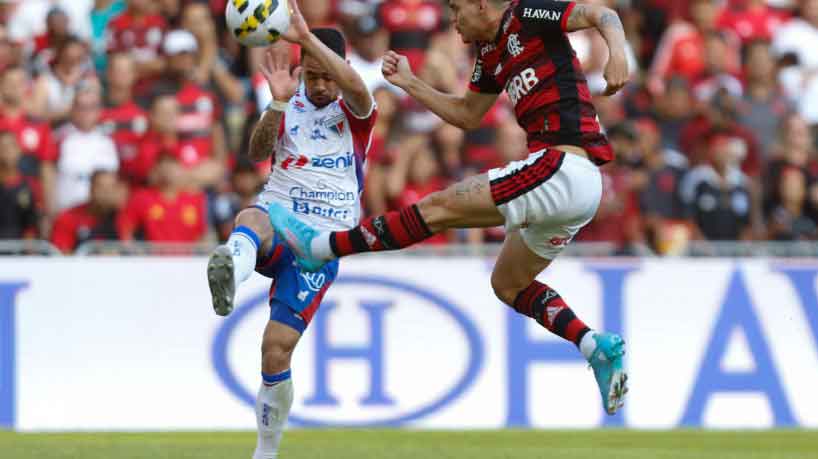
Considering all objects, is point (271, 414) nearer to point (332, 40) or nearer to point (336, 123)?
point (336, 123)

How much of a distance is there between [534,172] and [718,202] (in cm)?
701

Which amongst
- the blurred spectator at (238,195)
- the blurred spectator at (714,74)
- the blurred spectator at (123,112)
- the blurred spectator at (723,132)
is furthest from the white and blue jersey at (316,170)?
the blurred spectator at (714,74)

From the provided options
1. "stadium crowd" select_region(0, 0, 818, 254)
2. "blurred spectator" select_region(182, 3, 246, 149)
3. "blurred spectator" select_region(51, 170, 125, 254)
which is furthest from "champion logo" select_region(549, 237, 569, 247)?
"blurred spectator" select_region(182, 3, 246, 149)

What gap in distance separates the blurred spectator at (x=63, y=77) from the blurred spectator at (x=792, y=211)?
6865 mm

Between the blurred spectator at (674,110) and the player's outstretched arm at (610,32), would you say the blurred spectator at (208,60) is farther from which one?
the player's outstretched arm at (610,32)

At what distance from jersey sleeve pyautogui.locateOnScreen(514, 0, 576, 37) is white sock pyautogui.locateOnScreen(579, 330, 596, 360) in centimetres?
178

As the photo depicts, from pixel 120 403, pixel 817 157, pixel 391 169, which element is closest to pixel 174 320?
pixel 120 403

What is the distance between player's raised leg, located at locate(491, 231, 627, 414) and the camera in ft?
30.1

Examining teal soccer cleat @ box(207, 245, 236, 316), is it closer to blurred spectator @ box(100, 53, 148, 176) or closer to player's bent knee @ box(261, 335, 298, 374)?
player's bent knee @ box(261, 335, 298, 374)

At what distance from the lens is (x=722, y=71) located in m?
17.5

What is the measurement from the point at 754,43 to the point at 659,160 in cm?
254

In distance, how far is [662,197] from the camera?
15.6 metres

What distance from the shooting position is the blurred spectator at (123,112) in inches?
596

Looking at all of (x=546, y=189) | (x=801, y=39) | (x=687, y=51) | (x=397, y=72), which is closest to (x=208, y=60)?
(x=687, y=51)
